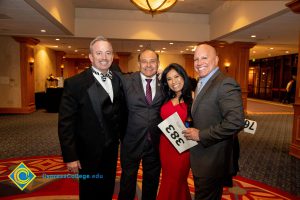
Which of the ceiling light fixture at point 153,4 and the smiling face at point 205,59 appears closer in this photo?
the smiling face at point 205,59

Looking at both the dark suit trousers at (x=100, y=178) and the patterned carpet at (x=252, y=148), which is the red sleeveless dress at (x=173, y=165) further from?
the patterned carpet at (x=252, y=148)

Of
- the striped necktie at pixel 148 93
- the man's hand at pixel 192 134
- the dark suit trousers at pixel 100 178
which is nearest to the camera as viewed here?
the man's hand at pixel 192 134

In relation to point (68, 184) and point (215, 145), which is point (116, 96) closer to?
point (215, 145)

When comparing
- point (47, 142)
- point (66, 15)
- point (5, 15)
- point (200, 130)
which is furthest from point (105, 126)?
point (66, 15)

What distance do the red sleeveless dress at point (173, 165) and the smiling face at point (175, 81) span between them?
0.15 metres

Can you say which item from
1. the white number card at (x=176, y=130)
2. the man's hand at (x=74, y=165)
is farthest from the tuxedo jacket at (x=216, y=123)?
the man's hand at (x=74, y=165)

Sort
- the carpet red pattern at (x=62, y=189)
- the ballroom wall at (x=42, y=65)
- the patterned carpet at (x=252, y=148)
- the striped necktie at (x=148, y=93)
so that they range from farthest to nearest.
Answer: the ballroom wall at (x=42, y=65) → the patterned carpet at (x=252, y=148) → the carpet red pattern at (x=62, y=189) → the striped necktie at (x=148, y=93)

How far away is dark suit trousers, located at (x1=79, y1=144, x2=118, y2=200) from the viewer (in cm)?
202

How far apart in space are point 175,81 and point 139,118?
48 centimetres

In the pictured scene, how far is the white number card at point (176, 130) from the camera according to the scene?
1930 mm

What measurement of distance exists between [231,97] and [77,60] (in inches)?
824

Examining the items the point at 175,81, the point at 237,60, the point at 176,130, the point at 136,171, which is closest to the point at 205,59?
the point at 175,81

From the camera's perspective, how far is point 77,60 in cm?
2108

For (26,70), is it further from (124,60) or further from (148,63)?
(148,63)
